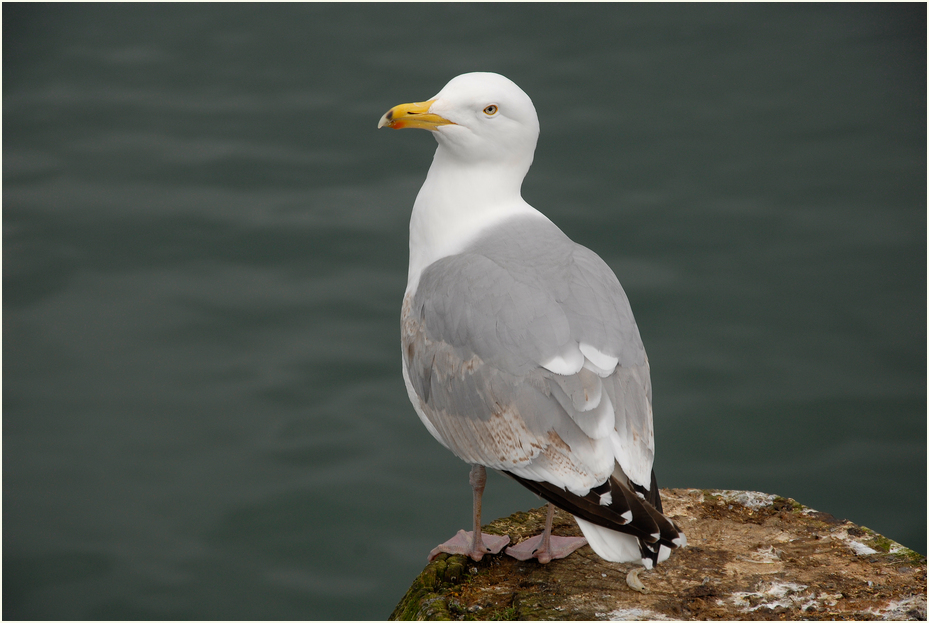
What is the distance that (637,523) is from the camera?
2.73m

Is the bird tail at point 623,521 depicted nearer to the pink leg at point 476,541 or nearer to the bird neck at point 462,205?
the pink leg at point 476,541

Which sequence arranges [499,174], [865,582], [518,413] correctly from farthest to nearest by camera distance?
[499,174], [865,582], [518,413]

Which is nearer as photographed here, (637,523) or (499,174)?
(637,523)

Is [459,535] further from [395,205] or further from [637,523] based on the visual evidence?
[395,205]

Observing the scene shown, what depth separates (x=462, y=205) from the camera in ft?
12.1

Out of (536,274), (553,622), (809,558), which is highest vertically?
(536,274)

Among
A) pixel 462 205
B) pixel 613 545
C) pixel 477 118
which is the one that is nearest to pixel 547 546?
pixel 613 545

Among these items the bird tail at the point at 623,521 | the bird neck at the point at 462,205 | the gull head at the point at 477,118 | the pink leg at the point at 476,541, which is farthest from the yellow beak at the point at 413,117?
the bird tail at the point at 623,521

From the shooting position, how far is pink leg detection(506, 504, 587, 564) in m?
3.37

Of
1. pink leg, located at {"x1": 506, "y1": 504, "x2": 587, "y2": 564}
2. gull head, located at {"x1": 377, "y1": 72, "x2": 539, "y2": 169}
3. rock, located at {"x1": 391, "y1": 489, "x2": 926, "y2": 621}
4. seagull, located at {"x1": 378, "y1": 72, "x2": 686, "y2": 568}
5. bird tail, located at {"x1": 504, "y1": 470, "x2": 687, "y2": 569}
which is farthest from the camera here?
gull head, located at {"x1": 377, "y1": 72, "x2": 539, "y2": 169}

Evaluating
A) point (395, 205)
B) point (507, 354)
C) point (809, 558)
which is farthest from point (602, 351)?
point (395, 205)

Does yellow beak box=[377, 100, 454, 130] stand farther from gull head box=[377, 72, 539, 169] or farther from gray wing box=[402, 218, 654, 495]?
gray wing box=[402, 218, 654, 495]

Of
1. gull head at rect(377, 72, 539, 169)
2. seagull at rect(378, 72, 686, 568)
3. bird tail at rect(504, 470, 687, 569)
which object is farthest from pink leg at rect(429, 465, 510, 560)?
gull head at rect(377, 72, 539, 169)

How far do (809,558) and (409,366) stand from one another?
1537 millimetres
